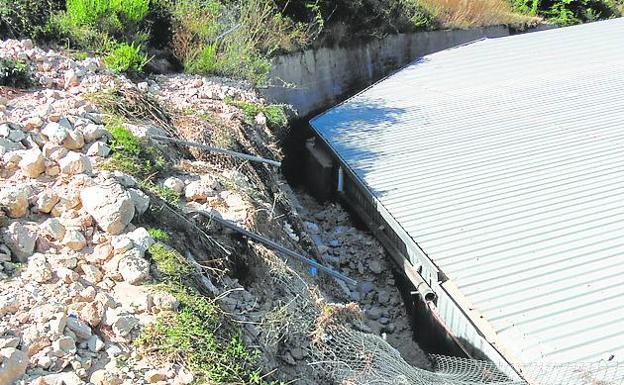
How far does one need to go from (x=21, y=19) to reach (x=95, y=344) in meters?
5.94

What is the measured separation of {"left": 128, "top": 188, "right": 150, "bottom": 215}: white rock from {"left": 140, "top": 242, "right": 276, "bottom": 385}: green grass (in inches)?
16.8

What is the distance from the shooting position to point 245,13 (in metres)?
10.2

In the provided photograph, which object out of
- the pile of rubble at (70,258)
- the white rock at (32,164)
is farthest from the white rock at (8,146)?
the white rock at (32,164)

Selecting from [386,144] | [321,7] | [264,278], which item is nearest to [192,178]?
[264,278]

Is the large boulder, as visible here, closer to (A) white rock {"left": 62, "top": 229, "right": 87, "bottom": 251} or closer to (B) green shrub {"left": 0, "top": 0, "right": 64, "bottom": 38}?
(A) white rock {"left": 62, "top": 229, "right": 87, "bottom": 251}

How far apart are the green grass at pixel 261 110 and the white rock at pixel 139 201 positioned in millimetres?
3709

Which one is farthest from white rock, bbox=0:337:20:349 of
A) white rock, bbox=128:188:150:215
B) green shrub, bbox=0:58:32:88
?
green shrub, bbox=0:58:32:88

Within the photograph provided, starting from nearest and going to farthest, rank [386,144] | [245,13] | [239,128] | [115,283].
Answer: [115,283]
[239,128]
[386,144]
[245,13]

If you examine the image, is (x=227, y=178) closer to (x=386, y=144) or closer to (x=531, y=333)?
(x=531, y=333)

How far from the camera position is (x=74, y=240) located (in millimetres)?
3869

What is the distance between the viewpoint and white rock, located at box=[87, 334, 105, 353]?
3264 millimetres

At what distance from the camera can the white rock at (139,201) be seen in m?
4.20

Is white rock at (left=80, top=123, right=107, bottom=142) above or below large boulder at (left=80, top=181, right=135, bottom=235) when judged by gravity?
above

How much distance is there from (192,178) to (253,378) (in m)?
2.57
